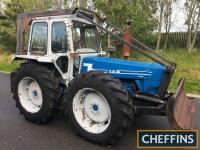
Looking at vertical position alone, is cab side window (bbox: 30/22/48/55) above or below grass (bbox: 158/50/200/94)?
above

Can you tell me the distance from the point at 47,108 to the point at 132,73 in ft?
5.68

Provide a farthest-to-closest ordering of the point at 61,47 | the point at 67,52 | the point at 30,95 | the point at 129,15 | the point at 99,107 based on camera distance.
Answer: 1. the point at 129,15
2. the point at 30,95
3. the point at 61,47
4. the point at 67,52
5. the point at 99,107

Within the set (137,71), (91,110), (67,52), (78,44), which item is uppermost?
(78,44)

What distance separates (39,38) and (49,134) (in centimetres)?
204

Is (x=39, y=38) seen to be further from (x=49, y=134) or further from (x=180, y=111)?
(x=180, y=111)

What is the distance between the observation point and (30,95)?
615 centimetres

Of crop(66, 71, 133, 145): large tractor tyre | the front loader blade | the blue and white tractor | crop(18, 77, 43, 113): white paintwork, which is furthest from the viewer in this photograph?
crop(18, 77, 43, 113): white paintwork

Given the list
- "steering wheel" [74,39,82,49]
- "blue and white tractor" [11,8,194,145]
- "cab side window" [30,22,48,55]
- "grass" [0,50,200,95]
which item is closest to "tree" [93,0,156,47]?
"grass" [0,50,200,95]

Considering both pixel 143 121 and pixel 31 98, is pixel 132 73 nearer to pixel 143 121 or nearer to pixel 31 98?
pixel 143 121

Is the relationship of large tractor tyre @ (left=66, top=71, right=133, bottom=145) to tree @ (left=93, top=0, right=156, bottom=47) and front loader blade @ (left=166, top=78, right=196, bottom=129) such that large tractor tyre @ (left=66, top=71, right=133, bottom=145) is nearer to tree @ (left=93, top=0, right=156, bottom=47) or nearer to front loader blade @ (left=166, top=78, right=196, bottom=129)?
front loader blade @ (left=166, top=78, right=196, bottom=129)

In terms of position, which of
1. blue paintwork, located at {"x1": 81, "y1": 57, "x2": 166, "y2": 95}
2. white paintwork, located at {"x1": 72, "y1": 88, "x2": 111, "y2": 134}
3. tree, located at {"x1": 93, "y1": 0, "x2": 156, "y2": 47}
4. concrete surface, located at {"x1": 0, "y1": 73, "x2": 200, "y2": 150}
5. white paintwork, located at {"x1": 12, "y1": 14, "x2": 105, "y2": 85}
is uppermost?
tree, located at {"x1": 93, "y1": 0, "x2": 156, "y2": 47}

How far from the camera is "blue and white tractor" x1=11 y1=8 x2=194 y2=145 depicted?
4.71 meters

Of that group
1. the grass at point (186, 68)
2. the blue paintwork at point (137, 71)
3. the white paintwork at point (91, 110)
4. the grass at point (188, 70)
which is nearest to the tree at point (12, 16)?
the grass at point (186, 68)

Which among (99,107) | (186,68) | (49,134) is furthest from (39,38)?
(186,68)
